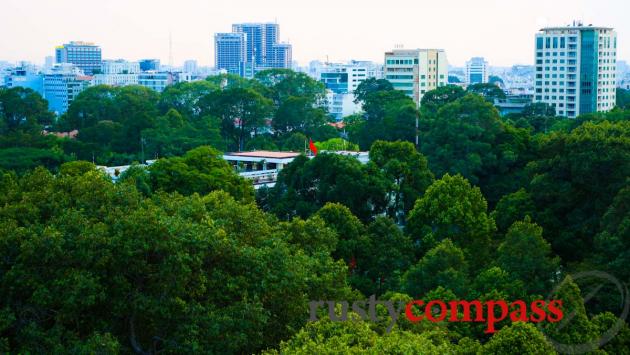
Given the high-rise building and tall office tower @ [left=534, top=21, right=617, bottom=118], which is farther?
the high-rise building

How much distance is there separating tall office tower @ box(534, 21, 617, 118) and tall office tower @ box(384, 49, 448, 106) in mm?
9621

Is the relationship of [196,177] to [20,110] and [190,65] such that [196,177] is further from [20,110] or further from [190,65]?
[190,65]

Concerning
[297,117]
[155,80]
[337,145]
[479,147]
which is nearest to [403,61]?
[297,117]

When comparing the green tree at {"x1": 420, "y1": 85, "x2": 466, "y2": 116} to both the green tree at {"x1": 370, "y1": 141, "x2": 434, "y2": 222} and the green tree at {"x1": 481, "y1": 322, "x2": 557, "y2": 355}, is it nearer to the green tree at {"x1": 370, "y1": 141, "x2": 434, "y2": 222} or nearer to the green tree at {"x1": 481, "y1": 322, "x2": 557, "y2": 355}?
the green tree at {"x1": 370, "y1": 141, "x2": 434, "y2": 222}

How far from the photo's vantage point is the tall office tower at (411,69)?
7875cm

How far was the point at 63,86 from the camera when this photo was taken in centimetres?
10944

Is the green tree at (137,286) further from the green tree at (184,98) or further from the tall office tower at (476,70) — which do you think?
the tall office tower at (476,70)

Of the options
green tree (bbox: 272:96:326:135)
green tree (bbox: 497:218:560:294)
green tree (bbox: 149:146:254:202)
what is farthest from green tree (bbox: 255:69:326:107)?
green tree (bbox: 497:218:560:294)

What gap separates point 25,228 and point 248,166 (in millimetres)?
26990

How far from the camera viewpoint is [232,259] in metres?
17.4

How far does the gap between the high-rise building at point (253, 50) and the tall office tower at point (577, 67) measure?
7884 cm

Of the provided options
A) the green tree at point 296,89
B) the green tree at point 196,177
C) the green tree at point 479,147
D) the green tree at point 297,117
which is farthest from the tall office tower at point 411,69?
the green tree at point 196,177

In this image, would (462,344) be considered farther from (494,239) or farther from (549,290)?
(494,239)

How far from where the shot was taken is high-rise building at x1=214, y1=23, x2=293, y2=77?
148750 millimetres
